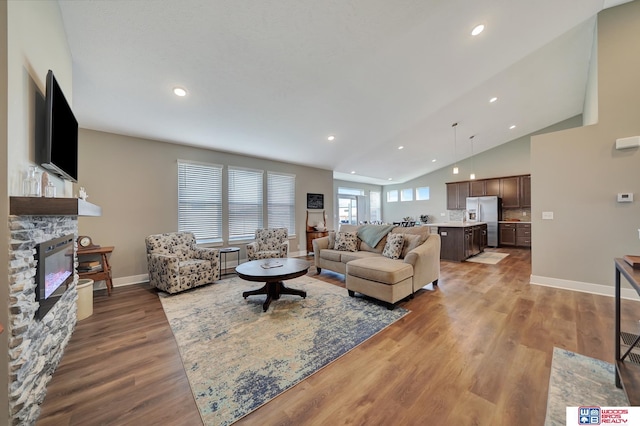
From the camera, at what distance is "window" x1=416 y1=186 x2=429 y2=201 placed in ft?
32.9

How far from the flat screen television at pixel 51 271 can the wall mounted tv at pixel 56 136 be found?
23.1 inches

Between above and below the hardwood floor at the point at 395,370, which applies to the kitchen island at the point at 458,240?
above

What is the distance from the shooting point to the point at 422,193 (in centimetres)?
1020

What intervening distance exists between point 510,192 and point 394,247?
258 inches

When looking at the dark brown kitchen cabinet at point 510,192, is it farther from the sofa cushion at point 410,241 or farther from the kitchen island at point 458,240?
the sofa cushion at point 410,241

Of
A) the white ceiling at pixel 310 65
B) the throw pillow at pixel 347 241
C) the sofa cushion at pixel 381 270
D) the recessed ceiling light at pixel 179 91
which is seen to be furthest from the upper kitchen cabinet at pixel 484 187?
the recessed ceiling light at pixel 179 91

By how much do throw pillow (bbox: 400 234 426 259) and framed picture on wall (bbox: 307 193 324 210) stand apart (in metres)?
3.40

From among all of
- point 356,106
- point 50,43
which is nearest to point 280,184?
point 356,106

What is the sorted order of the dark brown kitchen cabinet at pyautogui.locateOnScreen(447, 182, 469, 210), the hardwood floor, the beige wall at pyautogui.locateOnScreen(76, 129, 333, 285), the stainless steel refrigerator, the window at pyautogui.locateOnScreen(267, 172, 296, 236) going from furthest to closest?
the dark brown kitchen cabinet at pyautogui.locateOnScreen(447, 182, 469, 210)
the stainless steel refrigerator
the window at pyautogui.locateOnScreen(267, 172, 296, 236)
the beige wall at pyautogui.locateOnScreen(76, 129, 333, 285)
the hardwood floor

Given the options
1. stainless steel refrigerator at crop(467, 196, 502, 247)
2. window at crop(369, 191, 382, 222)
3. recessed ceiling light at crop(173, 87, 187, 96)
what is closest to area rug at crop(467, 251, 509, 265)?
stainless steel refrigerator at crop(467, 196, 502, 247)

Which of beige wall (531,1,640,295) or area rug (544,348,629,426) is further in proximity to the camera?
beige wall (531,1,640,295)

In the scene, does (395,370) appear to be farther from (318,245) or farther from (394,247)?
(318,245)

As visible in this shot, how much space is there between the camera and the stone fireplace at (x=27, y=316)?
1.25 meters

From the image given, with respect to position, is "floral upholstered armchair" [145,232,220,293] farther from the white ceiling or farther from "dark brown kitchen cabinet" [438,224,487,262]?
"dark brown kitchen cabinet" [438,224,487,262]
